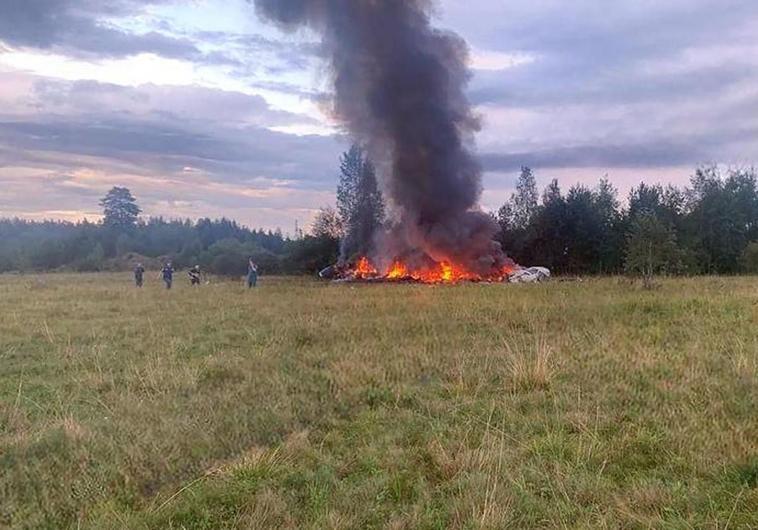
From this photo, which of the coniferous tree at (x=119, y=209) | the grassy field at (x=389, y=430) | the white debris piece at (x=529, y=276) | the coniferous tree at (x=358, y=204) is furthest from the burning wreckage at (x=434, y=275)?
the coniferous tree at (x=119, y=209)

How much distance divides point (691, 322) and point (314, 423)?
10.2 metres

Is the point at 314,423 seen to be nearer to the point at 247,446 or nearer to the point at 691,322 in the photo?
the point at 247,446

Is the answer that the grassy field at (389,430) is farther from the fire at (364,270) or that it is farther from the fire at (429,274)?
the fire at (364,270)

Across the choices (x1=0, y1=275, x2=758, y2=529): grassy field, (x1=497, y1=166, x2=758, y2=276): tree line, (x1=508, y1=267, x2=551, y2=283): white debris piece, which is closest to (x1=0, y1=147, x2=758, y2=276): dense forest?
(x1=497, y1=166, x2=758, y2=276): tree line

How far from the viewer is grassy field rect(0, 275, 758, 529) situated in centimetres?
501

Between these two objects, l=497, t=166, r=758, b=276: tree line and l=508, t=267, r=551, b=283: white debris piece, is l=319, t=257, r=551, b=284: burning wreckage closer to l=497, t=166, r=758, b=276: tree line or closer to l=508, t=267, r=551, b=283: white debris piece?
l=508, t=267, r=551, b=283: white debris piece

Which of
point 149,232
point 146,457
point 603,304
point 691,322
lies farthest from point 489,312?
point 149,232

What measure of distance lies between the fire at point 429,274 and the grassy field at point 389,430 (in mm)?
30261

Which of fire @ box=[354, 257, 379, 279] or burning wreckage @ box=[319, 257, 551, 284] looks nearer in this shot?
burning wreckage @ box=[319, 257, 551, 284]

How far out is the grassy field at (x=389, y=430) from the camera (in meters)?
5.01

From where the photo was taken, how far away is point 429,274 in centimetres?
4566

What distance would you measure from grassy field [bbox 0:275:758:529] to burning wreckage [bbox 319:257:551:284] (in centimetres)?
2832

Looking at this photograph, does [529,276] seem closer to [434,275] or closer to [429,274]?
[434,275]

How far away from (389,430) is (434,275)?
127ft
